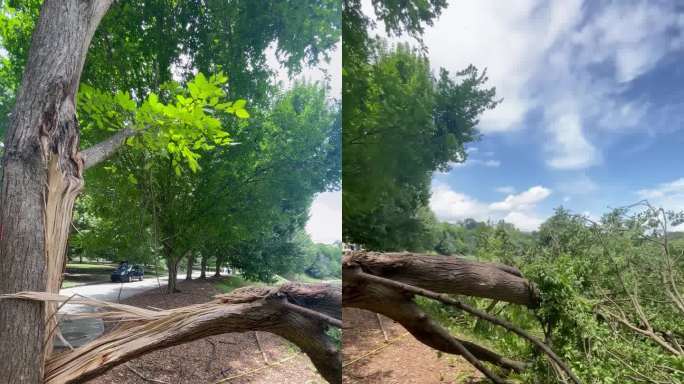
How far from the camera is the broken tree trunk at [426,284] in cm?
182

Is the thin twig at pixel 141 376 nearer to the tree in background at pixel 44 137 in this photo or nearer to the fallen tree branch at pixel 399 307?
the tree in background at pixel 44 137

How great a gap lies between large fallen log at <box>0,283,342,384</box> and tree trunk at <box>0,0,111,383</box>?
0.05m

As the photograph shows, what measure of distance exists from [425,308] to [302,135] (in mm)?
812

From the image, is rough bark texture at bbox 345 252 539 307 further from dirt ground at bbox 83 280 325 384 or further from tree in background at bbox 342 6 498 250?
dirt ground at bbox 83 280 325 384

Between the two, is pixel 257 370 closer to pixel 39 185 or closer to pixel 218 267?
pixel 218 267

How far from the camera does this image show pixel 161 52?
1650 millimetres

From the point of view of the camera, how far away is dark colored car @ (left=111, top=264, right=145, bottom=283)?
58.8 inches

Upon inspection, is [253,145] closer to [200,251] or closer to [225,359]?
[200,251]

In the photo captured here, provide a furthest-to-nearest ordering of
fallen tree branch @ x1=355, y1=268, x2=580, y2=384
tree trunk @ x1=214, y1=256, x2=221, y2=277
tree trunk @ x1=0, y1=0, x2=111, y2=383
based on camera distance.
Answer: fallen tree branch @ x1=355, y1=268, x2=580, y2=384, tree trunk @ x1=214, y1=256, x2=221, y2=277, tree trunk @ x1=0, y1=0, x2=111, y2=383

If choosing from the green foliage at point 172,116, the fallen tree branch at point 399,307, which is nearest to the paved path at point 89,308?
the green foliage at point 172,116

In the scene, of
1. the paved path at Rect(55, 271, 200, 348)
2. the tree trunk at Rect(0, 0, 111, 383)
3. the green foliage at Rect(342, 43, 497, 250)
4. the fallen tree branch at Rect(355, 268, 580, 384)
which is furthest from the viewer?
the green foliage at Rect(342, 43, 497, 250)

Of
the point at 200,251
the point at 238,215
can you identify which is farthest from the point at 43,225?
the point at 238,215

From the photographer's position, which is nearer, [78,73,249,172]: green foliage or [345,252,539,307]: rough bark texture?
[78,73,249,172]: green foliage

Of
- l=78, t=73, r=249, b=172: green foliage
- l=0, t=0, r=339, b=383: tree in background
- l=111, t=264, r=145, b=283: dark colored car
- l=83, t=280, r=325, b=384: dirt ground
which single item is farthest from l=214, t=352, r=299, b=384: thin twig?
l=78, t=73, r=249, b=172: green foliage
